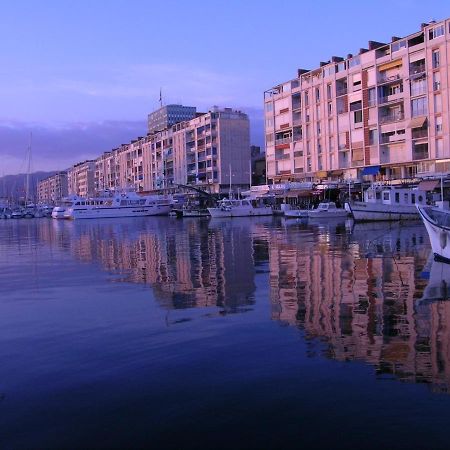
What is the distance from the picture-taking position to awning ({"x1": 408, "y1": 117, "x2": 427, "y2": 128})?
222 ft

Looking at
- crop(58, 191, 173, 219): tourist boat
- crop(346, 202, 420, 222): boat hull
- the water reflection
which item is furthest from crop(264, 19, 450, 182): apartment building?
the water reflection

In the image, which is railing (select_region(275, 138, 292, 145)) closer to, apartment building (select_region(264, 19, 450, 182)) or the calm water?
apartment building (select_region(264, 19, 450, 182))

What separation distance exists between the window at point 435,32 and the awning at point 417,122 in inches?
337

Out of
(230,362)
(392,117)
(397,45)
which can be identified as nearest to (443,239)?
(230,362)

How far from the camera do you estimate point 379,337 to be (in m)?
9.34

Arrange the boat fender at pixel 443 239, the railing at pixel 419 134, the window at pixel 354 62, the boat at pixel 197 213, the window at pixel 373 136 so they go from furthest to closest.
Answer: the boat at pixel 197 213 → the window at pixel 354 62 → the window at pixel 373 136 → the railing at pixel 419 134 → the boat fender at pixel 443 239

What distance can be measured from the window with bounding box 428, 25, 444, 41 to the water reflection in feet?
147

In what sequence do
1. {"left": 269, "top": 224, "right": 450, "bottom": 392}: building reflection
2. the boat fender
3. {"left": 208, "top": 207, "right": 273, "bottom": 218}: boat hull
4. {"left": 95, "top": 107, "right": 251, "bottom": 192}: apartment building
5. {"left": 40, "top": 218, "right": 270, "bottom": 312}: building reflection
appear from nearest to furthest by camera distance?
{"left": 269, "top": 224, "right": 450, "bottom": 392}: building reflection → {"left": 40, "top": 218, "right": 270, "bottom": 312}: building reflection → the boat fender → {"left": 208, "top": 207, "right": 273, "bottom": 218}: boat hull → {"left": 95, "top": 107, "right": 251, "bottom": 192}: apartment building

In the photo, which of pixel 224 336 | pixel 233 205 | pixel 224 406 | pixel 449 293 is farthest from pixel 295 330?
pixel 233 205

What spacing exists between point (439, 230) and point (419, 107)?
5498 cm

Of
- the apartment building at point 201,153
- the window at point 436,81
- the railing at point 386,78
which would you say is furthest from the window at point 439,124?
the apartment building at point 201,153

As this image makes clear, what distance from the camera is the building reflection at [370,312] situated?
26.7 feet

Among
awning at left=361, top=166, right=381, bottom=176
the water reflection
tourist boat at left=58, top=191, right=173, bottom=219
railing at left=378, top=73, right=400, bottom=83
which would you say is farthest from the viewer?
tourist boat at left=58, top=191, right=173, bottom=219

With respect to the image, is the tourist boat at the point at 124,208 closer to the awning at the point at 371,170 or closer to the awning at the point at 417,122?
the awning at the point at 371,170
